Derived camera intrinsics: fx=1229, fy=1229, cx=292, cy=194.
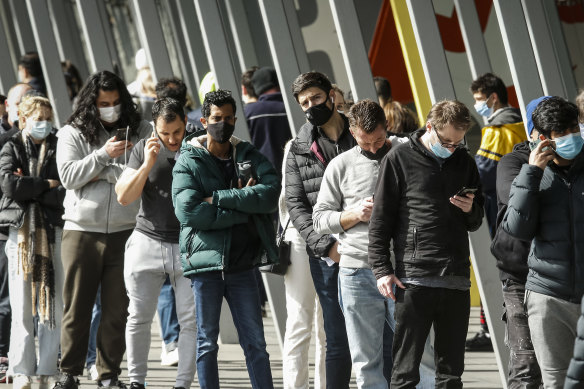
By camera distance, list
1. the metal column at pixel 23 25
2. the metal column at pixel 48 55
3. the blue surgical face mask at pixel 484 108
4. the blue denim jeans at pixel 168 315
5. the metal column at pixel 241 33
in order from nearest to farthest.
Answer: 1. the blue surgical face mask at pixel 484 108
2. the blue denim jeans at pixel 168 315
3. the metal column at pixel 48 55
4. the metal column at pixel 241 33
5. the metal column at pixel 23 25

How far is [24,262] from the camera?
7.88 metres

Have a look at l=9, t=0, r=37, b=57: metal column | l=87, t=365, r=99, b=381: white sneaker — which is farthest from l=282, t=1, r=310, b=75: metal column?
l=9, t=0, r=37, b=57: metal column

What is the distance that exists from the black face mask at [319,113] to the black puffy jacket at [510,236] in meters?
1.05

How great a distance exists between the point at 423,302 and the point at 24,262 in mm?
3038

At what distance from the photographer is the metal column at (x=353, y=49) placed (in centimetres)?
841

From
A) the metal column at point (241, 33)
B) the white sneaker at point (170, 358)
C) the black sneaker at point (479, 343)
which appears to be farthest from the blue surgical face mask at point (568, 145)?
the metal column at point (241, 33)

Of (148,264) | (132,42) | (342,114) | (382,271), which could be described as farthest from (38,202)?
(132,42)

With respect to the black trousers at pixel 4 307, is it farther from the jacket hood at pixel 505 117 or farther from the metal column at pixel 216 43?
A: the jacket hood at pixel 505 117

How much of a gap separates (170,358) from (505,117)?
3.04m

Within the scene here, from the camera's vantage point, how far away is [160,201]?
23.8ft

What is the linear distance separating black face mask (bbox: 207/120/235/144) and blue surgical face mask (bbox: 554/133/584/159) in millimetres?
1946

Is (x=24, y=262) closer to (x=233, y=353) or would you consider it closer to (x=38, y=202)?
(x=38, y=202)

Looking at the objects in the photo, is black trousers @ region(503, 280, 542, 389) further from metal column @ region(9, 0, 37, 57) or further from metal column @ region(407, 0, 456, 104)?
metal column @ region(9, 0, 37, 57)

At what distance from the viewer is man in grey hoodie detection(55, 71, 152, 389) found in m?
7.51
